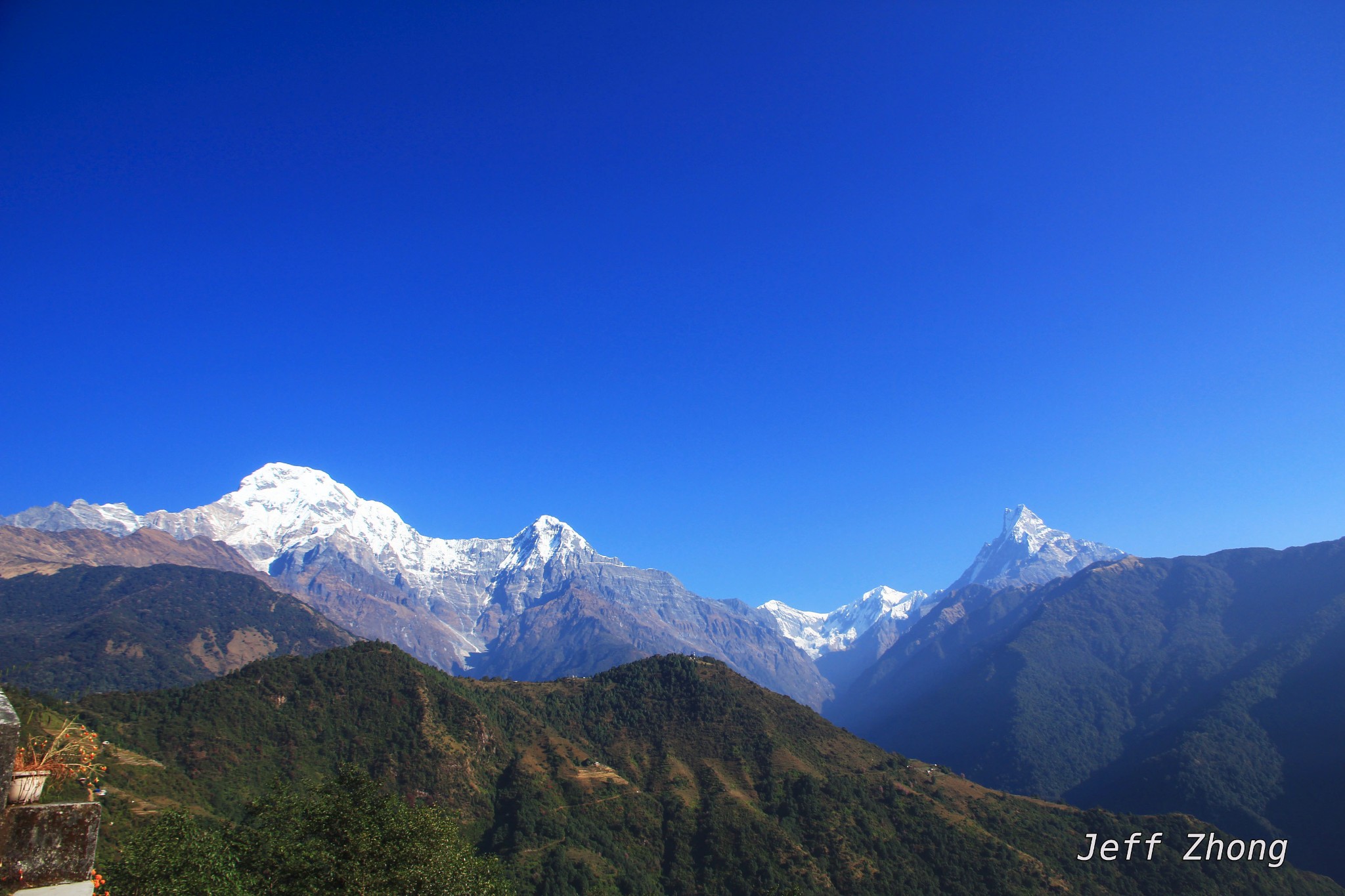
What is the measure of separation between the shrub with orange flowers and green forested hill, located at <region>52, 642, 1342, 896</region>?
128 m

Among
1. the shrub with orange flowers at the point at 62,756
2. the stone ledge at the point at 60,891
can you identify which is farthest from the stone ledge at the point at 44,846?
the shrub with orange flowers at the point at 62,756

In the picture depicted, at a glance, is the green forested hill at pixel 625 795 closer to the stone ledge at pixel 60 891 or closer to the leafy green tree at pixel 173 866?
the leafy green tree at pixel 173 866

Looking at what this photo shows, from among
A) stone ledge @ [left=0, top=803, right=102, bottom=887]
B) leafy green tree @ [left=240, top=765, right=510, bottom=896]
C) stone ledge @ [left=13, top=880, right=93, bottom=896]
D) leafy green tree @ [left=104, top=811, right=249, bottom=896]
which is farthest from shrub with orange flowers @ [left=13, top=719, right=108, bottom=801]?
leafy green tree @ [left=240, top=765, right=510, bottom=896]

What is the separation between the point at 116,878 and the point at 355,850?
12.8m

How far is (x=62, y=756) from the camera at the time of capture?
39.0 feet

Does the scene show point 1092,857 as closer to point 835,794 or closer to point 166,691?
point 835,794

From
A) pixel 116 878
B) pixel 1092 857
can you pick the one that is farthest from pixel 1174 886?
pixel 116 878

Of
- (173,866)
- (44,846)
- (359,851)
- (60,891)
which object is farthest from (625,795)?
(60,891)

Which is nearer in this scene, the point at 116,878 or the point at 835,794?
the point at 116,878

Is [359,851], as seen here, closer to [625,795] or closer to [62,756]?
[62,756]

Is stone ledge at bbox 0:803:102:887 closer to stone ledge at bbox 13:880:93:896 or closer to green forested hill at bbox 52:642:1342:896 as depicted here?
stone ledge at bbox 13:880:93:896

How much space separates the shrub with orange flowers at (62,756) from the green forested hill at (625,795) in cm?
12773

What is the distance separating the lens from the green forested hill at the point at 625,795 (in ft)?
465

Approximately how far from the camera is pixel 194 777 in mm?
137125
